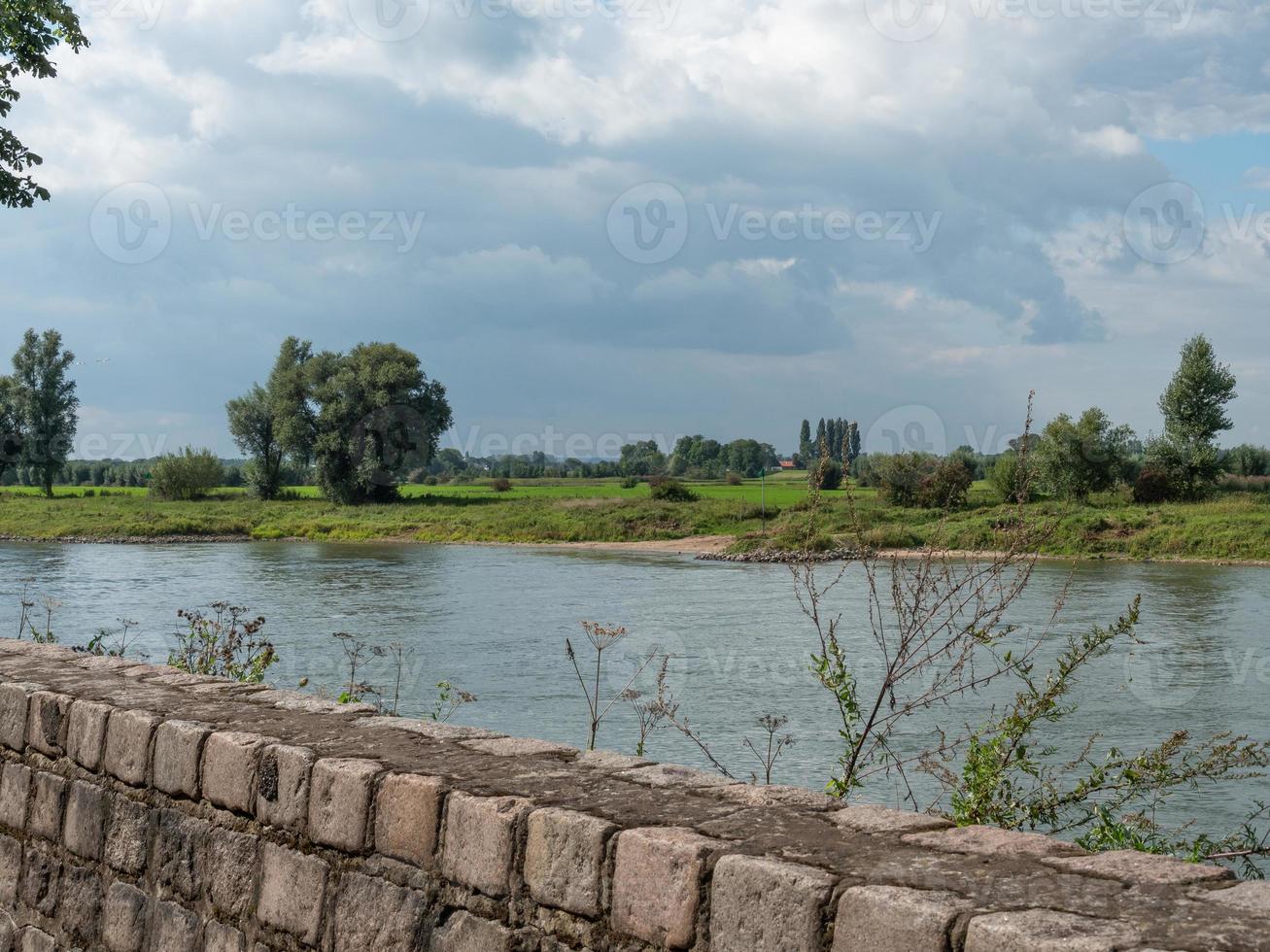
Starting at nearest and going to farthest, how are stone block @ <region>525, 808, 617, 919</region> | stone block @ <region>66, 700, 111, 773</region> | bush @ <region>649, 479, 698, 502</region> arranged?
1. stone block @ <region>525, 808, 617, 919</region>
2. stone block @ <region>66, 700, 111, 773</region>
3. bush @ <region>649, 479, 698, 502</region>

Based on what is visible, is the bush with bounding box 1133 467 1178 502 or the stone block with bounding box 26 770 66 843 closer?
the stone block with bounding box 26 770 66 843

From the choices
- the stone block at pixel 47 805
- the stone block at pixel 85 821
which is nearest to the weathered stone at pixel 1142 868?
the stone block at pixel 85 821

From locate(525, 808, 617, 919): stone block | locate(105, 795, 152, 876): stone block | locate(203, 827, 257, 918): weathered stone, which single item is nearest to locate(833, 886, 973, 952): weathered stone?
locate(525, 808, 617, 919): stone block

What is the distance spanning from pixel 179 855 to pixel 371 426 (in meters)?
56.6

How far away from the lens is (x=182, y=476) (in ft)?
208

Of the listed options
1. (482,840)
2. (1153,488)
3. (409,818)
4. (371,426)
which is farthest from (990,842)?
(371,426)

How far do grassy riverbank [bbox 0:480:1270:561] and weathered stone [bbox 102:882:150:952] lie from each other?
3143 cm

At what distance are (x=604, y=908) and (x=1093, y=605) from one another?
74.9ft

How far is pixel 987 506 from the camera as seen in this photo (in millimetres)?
42781

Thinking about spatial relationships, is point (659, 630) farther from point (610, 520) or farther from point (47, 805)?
point (610, 520)

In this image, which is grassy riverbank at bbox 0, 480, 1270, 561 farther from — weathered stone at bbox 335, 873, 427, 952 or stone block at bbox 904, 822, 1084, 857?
stone block at bbox 904, 822, 1084, 857

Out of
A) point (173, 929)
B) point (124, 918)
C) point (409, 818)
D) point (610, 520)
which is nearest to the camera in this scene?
point (409, 818)

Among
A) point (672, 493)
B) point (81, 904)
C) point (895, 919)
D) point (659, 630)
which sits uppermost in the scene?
point (672, 493)

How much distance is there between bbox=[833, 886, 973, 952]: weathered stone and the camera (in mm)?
2193
